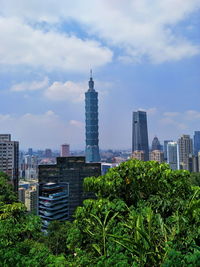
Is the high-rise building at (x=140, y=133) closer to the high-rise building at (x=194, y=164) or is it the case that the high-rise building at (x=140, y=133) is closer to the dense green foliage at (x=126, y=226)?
the high-rise building at (x=194, y=164)

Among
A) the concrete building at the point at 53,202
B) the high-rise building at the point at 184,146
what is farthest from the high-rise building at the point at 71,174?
the high-rise building at the point at 184,146

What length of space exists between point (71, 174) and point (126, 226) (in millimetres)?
39547

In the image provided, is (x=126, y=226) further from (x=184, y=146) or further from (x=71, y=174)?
(x=184, y=146)

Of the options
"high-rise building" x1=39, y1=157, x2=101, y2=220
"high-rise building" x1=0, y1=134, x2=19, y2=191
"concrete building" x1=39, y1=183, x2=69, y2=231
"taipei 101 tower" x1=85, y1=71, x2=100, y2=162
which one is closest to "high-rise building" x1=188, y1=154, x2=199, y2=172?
"high-rise building" x1=39, y1=157, x2=101, y2=220

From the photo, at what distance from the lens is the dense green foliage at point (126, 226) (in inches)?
88.4

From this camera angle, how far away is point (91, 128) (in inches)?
4400

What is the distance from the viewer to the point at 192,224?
2943 millimetres

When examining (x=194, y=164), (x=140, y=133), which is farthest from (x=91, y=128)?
(x=194, y=164)

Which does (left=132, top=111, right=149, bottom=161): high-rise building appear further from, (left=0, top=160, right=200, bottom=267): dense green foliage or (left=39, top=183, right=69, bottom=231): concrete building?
(left=0, top=160, right=200, bottom=267): dense green foliage

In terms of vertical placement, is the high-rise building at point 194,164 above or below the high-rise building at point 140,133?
below

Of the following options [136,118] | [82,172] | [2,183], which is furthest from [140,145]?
[2,183]

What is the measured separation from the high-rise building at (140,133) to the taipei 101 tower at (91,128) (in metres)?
22.4

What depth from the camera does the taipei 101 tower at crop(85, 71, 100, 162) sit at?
111 meters

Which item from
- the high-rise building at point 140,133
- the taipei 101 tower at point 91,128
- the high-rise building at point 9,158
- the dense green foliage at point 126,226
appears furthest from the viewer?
the high-rise building at point 140,133
